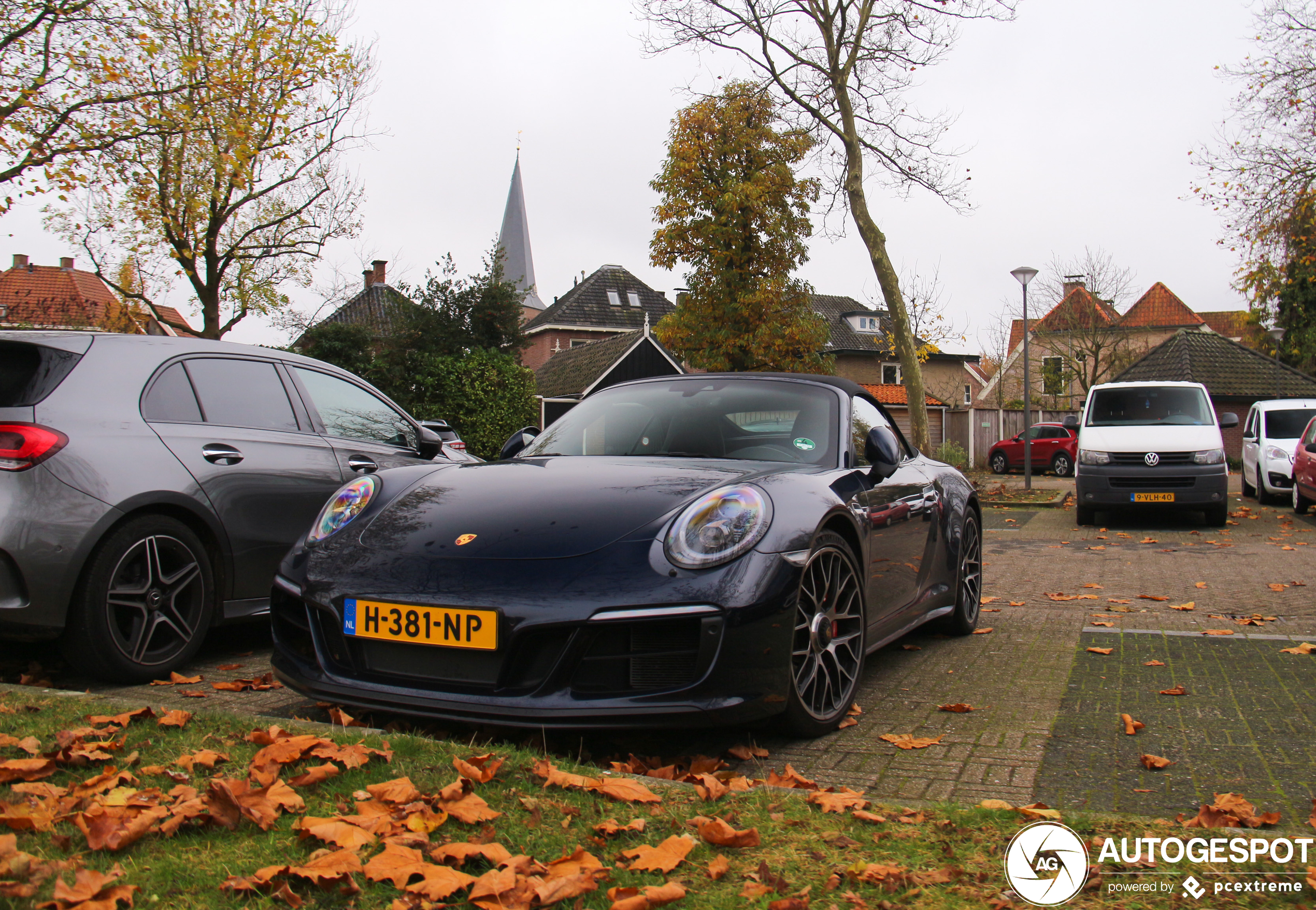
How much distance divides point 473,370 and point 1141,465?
14.4 metres

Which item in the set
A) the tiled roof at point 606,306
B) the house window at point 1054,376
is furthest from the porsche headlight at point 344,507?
the tiled roof at point 606,306

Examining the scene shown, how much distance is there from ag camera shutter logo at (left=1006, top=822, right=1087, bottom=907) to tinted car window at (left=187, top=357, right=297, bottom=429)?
3.99 meters

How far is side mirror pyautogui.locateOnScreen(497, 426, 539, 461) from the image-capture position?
4.80 m

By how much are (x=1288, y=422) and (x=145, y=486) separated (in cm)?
1884

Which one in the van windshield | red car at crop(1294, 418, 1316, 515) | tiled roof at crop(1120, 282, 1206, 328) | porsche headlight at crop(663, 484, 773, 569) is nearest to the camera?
porsche headlight at crop(663, 484, 773, 569)

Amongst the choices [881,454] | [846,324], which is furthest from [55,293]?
[881,454]

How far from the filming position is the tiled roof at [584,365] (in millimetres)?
37938

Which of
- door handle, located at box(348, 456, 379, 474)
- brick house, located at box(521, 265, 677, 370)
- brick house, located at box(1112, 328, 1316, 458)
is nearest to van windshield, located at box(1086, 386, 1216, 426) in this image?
door handle, located at box(348, 456, 379, 474)

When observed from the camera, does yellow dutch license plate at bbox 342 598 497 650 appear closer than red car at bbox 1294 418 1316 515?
Yes

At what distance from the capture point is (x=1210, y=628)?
5805 mm

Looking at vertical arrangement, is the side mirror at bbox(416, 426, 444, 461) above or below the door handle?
above

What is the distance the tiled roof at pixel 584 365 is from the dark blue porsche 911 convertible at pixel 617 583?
32536 millimetres

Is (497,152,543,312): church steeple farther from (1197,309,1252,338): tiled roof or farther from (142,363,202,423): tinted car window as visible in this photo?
(142,363,202,423): tinted car window

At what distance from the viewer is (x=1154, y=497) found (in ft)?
40.8
